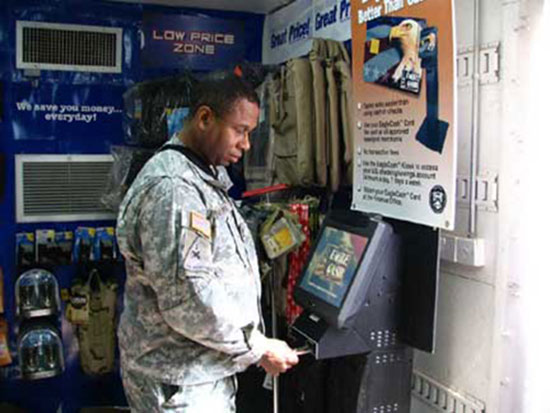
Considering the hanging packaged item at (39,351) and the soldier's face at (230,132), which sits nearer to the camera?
the soldier's face at (230,132)

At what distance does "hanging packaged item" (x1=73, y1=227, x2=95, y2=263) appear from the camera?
12.3 feet

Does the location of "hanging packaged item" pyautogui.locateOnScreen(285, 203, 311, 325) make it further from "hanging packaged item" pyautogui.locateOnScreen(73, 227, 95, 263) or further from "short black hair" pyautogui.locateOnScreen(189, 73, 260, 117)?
"hanging packaged item" pyautogui.locateOnScreen(73, 227, 95, 263)

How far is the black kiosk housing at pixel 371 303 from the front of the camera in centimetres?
202

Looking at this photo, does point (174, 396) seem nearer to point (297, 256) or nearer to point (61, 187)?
point (297, 256)

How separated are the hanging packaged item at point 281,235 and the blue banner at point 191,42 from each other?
158cm

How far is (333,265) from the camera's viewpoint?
212 centimetres

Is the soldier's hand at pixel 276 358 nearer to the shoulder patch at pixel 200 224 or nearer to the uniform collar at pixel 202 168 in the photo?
the shoulder patch at pixel 200 224

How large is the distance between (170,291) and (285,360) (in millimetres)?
465

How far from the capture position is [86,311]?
3.71 metres

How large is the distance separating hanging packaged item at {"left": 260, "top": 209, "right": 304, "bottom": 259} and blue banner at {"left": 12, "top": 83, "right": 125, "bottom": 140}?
1.49 m

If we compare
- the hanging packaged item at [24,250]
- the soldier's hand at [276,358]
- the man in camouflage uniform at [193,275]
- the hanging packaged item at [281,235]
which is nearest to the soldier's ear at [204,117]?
the man in camouflage uniform at [193,275]

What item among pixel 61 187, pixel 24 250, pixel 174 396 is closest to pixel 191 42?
pixel 61 187

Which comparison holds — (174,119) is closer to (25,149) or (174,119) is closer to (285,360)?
(25,149)

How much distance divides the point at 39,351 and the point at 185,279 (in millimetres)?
2262
